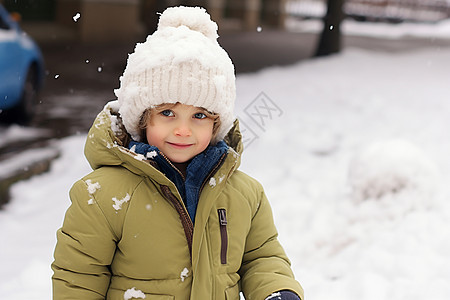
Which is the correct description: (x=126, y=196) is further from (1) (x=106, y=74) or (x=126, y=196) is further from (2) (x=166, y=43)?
(1) (x=106, y=74)

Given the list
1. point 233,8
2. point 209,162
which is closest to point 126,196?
point 209,162

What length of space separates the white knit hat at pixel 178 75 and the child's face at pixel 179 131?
0.16 ft

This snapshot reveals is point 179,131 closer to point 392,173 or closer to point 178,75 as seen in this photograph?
point 178,75

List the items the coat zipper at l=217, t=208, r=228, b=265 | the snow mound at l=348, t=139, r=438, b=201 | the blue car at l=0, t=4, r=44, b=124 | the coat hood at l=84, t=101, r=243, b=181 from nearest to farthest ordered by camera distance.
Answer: the coat hood at l=84, t=101, r=243, b=181 < the coat zipper at l=217, t=208, r=228, b=265 < the snow mound at l=348, t=139, r=438, b=201 < the blue car at l=0, t=4, r=44, b=124

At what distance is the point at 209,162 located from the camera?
1998 millimetres

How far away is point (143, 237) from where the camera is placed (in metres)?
1.92

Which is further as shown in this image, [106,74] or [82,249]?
[106,74]

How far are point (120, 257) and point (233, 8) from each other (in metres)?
23.5

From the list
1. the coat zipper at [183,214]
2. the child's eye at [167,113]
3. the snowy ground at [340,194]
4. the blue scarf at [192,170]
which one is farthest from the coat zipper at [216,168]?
the snowy ground at [340,194]

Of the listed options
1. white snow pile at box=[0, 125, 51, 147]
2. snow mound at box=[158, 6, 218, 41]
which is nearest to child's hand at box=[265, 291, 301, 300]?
snow mound at box=[158, 6, 218, 41]

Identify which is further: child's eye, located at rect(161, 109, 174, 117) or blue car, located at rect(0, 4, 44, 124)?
blue car, located at rect(0, 4, 44, 124)

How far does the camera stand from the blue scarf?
6.44ft

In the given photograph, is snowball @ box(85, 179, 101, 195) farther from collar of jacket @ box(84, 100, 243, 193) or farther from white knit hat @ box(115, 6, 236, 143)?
white knit hat @ box(115, 6, 236, 143)

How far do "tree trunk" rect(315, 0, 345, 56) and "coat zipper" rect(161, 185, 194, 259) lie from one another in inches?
420
